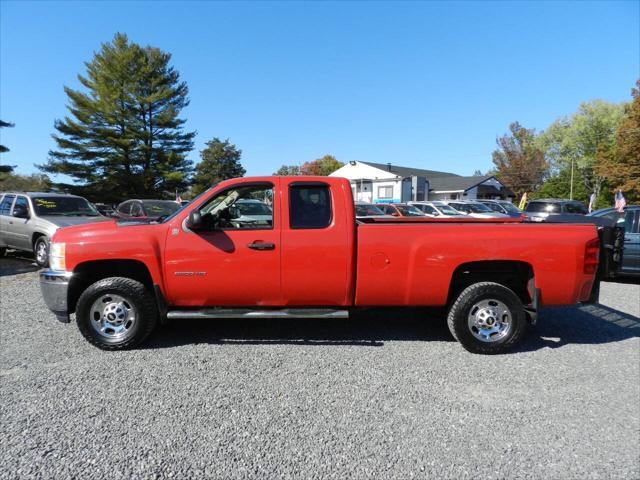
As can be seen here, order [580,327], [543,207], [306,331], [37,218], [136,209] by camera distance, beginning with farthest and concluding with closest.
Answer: [543,207], [136,209], [37,218], [580,327], [306,331]

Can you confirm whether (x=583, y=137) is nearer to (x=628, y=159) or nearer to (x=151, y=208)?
(x=628, y=159)

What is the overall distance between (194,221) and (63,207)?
7527 millimetres

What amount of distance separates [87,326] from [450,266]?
3922 millimetres

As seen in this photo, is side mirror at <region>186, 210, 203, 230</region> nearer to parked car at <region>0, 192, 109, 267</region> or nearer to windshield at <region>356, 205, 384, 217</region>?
parked car at <region>0, 192, 109, 267</region>

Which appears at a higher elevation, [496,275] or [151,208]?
[151,208]

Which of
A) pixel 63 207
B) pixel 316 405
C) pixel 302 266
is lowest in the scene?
pixel 316 405

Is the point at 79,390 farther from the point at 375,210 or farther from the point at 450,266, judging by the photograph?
the point at 375,210

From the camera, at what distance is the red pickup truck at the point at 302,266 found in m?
3.97

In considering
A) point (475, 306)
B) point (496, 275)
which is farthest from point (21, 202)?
point (496, 275)

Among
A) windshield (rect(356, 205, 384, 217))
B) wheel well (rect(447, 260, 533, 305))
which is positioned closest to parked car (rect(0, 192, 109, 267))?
wheel well (rect(447, 260, 533, 305))

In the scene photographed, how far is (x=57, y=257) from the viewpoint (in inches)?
160

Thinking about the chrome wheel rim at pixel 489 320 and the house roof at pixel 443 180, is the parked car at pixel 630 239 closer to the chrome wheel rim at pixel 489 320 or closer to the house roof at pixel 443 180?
the chrome wheel rim at pixel 489 320

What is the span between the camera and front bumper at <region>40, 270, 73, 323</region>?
157 inches

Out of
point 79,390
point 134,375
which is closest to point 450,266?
point 134,375
